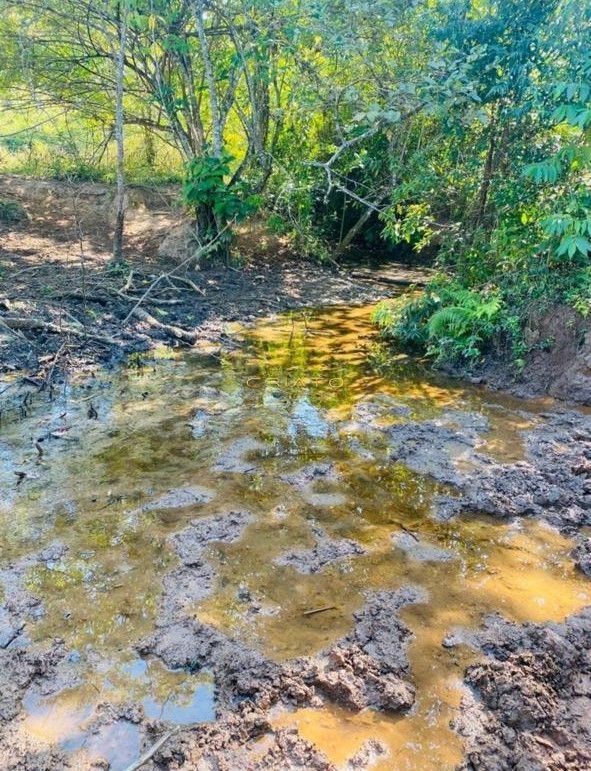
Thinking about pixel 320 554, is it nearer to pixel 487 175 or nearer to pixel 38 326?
pixel 38 326

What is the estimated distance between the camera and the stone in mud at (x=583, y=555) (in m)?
3.13

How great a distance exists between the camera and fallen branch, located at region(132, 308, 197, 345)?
23.4ft

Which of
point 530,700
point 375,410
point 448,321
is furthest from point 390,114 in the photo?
point 530,700

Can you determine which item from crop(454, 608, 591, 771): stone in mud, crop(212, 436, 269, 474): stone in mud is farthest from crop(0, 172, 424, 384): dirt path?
crop(454, 608, 591, 771): stone in mud

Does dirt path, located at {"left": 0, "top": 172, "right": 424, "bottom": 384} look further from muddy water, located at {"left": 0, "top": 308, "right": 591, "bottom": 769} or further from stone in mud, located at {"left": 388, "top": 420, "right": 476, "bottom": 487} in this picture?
stone in mud, located at {"left": 388, "top": 420, "right": 476, "bottom": 487}

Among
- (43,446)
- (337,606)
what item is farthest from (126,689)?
(43,446)

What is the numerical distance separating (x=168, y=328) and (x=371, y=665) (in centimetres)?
551

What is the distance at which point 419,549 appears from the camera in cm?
332

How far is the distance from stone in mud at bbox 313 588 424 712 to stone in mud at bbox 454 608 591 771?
0.86ft

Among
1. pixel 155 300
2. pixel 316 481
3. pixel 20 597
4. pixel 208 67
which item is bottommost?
pixel 20 597

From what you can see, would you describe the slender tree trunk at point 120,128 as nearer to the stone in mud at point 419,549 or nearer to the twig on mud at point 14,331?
the twig on mud at point 14,331

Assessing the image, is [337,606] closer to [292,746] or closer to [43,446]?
[292,746]

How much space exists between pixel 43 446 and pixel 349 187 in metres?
9.06

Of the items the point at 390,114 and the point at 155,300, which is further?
the point at 155,300
